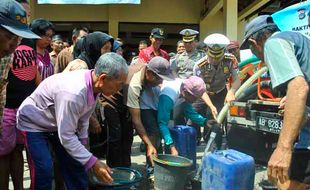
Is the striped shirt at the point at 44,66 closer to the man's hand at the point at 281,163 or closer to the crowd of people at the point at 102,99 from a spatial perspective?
the crowd of people at the point at 102,99

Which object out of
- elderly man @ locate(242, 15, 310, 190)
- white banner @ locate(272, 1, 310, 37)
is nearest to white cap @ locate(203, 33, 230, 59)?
white banner @ locate(272, 1, 310, 37)

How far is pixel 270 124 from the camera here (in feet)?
12.8

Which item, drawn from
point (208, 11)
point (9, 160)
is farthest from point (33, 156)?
point (208, 11)

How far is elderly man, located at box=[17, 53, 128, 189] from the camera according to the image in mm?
2666

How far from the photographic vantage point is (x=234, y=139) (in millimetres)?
4555

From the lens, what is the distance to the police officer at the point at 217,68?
5406 mm

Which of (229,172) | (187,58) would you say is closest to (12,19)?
(229,172)

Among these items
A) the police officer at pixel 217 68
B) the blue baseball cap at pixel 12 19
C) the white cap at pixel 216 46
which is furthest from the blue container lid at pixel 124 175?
the white cap at pixel 216 46

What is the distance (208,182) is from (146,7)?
10122mm

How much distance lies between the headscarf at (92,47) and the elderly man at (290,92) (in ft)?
5.67

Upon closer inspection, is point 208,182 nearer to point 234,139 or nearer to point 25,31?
point 234,139

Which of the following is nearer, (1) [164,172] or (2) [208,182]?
(2) [208,182]

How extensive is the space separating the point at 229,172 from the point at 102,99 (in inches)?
68.9

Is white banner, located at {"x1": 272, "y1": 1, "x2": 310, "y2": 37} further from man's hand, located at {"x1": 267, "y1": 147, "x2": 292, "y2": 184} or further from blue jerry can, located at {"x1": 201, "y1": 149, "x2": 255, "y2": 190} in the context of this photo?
man's hand, located at {"x1": 267, "y1": 147, "x2": 292, "y2": 184}
